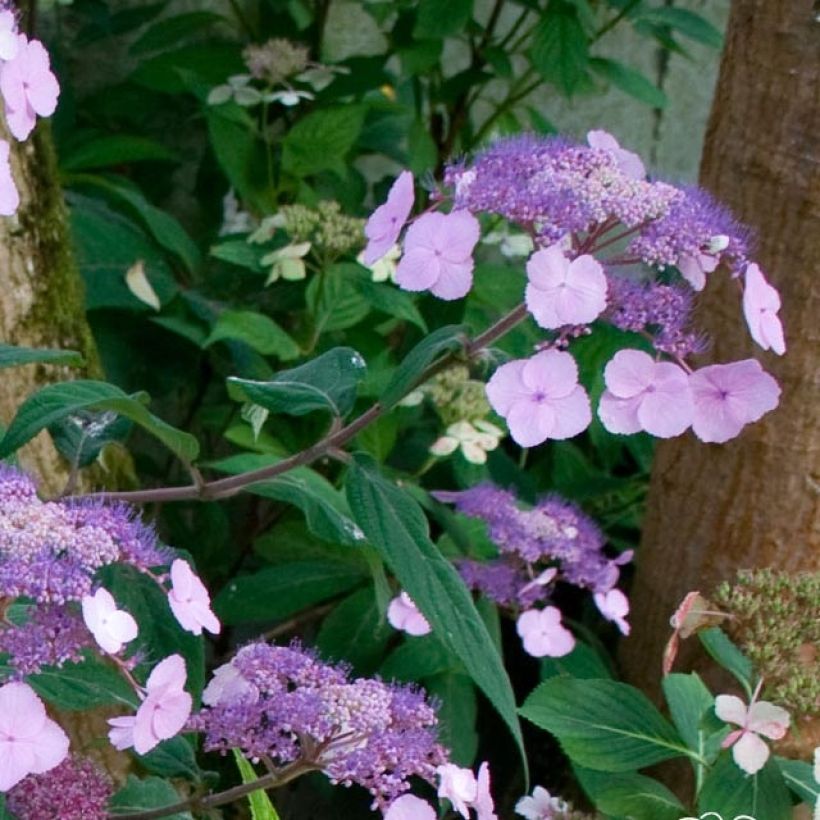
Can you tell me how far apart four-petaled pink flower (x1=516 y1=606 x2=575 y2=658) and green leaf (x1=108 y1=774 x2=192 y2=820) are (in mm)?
501

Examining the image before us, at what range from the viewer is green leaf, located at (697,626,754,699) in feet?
3.89

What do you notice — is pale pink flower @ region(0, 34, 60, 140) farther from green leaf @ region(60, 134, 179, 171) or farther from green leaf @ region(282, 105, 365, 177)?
green leaf @ region(60, 134, 179, 171)

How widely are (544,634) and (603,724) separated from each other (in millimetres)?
197

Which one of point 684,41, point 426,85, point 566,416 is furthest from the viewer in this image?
point 684,41

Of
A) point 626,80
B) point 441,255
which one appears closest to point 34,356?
point 441,255

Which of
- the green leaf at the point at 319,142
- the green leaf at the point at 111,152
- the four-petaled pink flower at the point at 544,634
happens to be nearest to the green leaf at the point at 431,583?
the four-petaled pink flower at the point at 544,634

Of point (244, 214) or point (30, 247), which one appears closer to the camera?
point (30, 247)

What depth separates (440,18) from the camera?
171 centimetres

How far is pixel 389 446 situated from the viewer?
1559 mm

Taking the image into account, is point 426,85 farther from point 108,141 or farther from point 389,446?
point 389,446

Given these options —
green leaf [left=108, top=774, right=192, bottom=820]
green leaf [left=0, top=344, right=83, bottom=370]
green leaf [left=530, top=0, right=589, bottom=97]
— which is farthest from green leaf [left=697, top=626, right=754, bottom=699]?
green leaf [left=530, top=0, right=589, bottom=97]

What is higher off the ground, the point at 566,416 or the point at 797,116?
the point at 797,116

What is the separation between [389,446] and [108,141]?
1.98 feet

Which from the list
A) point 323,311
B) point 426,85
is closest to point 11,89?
point 323,311
